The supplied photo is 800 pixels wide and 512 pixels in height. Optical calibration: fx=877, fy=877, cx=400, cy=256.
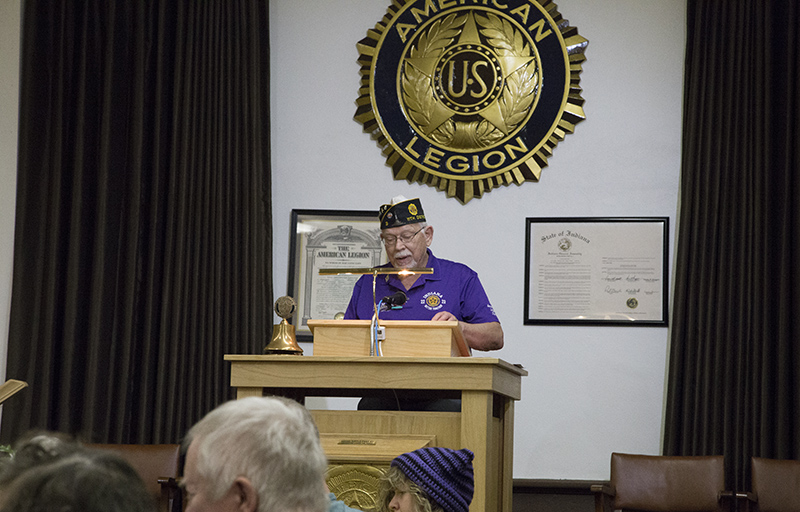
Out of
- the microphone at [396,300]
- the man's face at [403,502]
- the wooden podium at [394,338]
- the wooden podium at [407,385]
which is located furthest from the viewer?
the microphone at [396,300]

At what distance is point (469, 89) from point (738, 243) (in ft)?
5.66

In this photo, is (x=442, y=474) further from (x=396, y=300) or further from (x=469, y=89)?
(x=469, y=89)

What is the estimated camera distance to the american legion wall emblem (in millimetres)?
5043

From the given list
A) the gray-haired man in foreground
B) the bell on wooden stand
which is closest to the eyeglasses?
the bell on wooden stand

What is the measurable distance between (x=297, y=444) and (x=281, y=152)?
425 cm

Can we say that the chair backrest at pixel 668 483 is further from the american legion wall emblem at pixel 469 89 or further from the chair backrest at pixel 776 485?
the american legion wall emblem at pixel 469 89

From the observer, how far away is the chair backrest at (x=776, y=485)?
3.78m

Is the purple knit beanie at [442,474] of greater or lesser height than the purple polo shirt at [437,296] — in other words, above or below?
below

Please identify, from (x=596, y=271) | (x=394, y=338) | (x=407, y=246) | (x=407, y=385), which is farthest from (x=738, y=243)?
(x=407, y=385)

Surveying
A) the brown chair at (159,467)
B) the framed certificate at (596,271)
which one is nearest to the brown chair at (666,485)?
the framed certificate at (596,271)

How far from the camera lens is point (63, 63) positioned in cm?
498

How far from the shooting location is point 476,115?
201 inches

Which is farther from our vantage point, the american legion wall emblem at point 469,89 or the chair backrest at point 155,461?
the american legion wall emblem at point 469,89

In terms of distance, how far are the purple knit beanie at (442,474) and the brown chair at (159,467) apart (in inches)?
74.2
